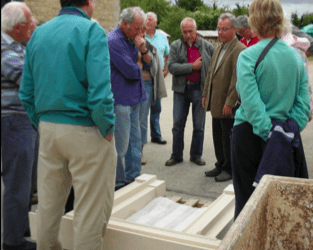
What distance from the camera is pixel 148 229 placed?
109 inches

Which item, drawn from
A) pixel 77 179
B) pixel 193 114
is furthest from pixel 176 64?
pixel 77 179

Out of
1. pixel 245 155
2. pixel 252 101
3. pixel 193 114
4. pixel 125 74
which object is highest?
pixel 252 101

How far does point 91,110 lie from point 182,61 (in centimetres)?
309

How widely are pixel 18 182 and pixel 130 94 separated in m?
2.76

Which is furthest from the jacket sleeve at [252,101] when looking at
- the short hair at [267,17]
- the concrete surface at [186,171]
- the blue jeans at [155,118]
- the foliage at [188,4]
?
the foliage at [188,4]

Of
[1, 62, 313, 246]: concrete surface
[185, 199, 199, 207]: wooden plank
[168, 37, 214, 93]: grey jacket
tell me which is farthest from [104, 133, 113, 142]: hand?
[168, 37, 214, 93]: grey jacket

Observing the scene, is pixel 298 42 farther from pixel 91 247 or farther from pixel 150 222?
pixel 91 247

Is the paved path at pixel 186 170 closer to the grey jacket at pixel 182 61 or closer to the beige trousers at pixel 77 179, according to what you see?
the grey jacket at pixel 182 61

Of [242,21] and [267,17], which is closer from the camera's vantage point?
[267,17]

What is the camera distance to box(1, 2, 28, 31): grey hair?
35.9 inches

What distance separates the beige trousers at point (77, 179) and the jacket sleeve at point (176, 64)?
108 inches

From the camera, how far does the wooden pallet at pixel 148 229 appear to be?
263 centimetres

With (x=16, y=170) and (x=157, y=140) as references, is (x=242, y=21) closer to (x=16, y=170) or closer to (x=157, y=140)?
(x=157, y=140)

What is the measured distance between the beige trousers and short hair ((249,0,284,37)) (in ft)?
3.63
